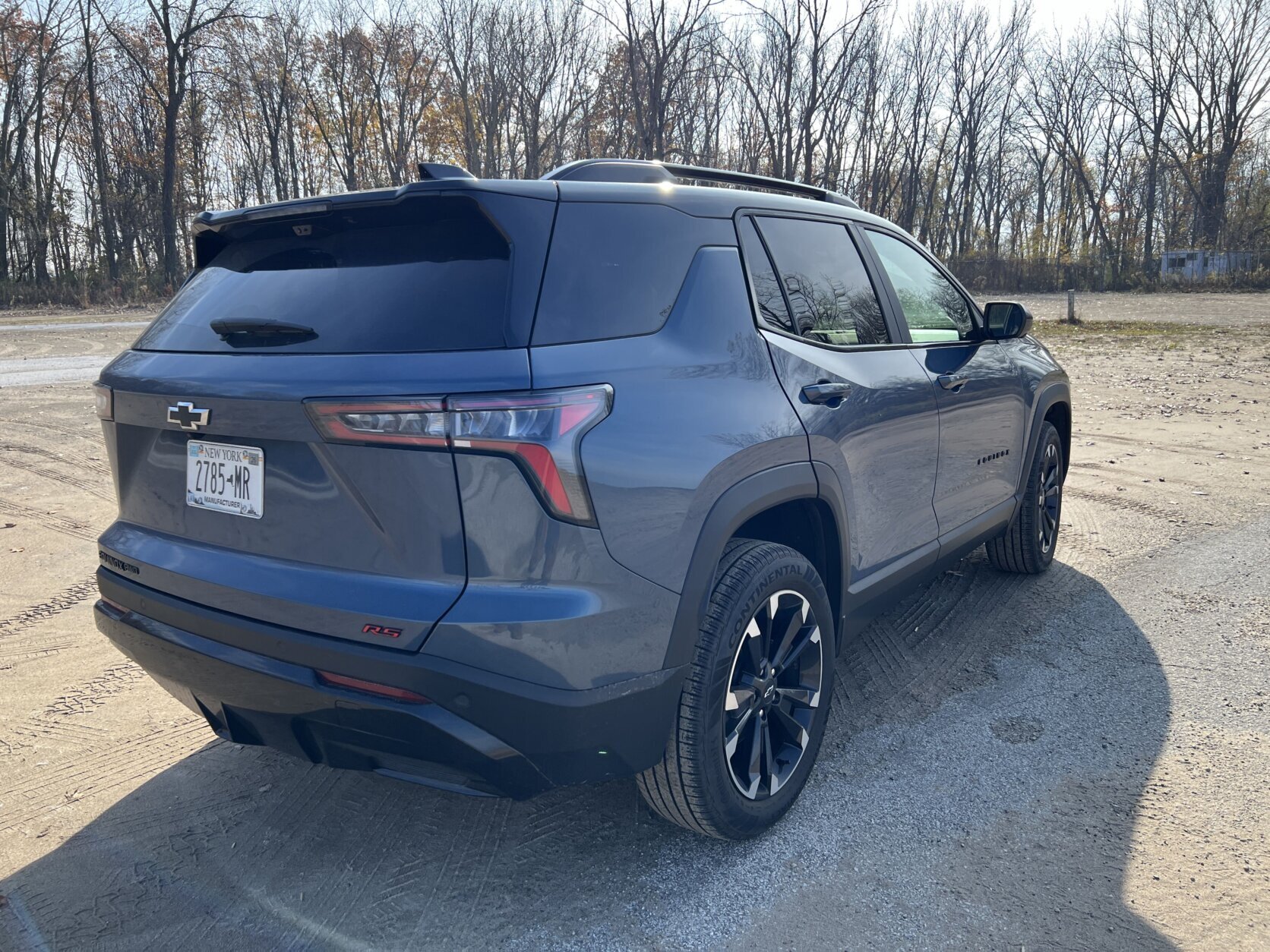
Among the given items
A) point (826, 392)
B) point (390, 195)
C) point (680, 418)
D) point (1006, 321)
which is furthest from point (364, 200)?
point (1006, 321)

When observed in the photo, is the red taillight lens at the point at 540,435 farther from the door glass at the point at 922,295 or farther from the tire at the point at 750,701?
the door glass at the point at 922,295

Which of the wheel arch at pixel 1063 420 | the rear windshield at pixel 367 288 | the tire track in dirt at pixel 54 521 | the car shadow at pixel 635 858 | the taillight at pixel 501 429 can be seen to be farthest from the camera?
the tire track in dirt at pixel 54 521

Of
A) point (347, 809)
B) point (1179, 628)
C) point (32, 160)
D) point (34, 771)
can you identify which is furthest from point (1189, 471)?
point (32, 160)

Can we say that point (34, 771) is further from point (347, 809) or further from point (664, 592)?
point (664, 592)

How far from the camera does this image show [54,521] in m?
5.70

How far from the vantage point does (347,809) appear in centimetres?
281

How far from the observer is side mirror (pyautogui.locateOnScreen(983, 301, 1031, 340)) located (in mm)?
4086

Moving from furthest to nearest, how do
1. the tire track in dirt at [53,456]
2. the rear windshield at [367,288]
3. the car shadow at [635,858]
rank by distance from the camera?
1. the tire track in dirt at [53,456]
2. the car shadow at [635,858]
3. the rear windshield at [367,288]

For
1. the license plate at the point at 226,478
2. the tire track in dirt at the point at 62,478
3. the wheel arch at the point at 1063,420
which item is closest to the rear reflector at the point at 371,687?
the license plate at the point at 226,478

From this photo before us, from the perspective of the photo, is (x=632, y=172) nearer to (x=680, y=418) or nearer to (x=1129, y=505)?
(x=680, y=418)

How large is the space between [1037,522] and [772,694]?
2.66 metres

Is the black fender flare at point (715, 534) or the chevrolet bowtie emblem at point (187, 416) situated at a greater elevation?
the chevrolet bowtie emblem at point (187, 416)

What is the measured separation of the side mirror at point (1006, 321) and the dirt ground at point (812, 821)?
1.34 metres

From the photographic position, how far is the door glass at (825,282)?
9.61 ft
